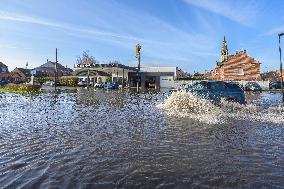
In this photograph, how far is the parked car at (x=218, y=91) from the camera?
19.3 meters

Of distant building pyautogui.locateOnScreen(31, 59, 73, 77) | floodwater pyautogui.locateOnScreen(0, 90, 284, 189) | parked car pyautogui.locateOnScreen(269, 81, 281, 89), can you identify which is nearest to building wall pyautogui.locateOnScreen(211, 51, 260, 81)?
parked car pyautogui.locateOnScreen(269, 81, 281, 89)

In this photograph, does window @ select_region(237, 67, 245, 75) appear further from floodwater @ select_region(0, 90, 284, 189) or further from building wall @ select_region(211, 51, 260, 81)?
floodwater @ select_region(0, 90, 284, 189)

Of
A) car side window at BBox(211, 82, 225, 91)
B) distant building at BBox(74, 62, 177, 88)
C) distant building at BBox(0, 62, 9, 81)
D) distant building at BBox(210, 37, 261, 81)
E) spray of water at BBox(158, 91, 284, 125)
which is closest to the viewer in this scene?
spray of water at BBox(158, 91, 284, 125)

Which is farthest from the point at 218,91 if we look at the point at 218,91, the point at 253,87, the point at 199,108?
the point at 253,87

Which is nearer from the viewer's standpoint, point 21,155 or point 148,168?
point 148,168

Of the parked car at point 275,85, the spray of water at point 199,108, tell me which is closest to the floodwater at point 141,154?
the spray of water at point 199,108

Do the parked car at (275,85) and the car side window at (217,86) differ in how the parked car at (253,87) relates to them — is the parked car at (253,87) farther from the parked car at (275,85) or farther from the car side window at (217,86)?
the car side window at (217,86)

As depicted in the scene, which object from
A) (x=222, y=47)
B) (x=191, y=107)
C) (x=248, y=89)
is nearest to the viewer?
(x=191, y=107)

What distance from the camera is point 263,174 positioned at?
252 inches

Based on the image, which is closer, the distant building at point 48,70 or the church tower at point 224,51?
the church tower at point 224,51

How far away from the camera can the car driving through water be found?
758 inches

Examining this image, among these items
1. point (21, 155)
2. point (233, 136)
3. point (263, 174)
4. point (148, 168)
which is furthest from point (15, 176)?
point (233, 136)

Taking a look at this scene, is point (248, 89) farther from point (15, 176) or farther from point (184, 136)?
point (15, 176)

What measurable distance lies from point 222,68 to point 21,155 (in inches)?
2796
